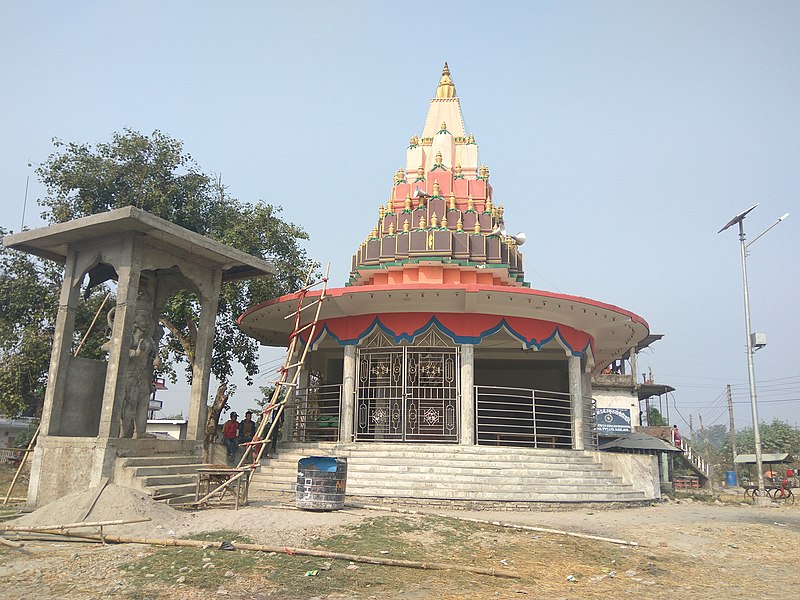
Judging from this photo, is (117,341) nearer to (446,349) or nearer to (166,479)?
(166,479)

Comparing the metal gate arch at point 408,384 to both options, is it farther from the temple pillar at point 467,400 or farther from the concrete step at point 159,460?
the concrete step at point 159,460

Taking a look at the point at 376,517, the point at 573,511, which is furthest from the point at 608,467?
the point at 376,517

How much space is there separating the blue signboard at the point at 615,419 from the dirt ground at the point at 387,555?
2175 centimetres

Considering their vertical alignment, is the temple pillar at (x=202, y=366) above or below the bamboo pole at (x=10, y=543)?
above

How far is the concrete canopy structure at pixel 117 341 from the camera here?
1045 cm

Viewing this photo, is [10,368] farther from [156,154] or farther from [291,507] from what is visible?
[291,507]

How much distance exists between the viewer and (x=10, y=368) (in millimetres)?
16844

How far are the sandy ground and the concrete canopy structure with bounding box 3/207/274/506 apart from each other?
1.86 m

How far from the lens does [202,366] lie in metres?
12.2

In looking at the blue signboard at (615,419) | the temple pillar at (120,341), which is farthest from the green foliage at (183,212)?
the blue signboard at (615,419)

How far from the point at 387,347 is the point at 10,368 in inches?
394

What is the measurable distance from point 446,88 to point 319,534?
698 inches

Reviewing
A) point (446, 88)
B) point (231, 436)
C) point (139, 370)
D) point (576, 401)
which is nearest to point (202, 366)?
point (139, 370)

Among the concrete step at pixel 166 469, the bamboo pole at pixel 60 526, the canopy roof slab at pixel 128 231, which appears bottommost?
the bamboo pole at pixel 60 526
